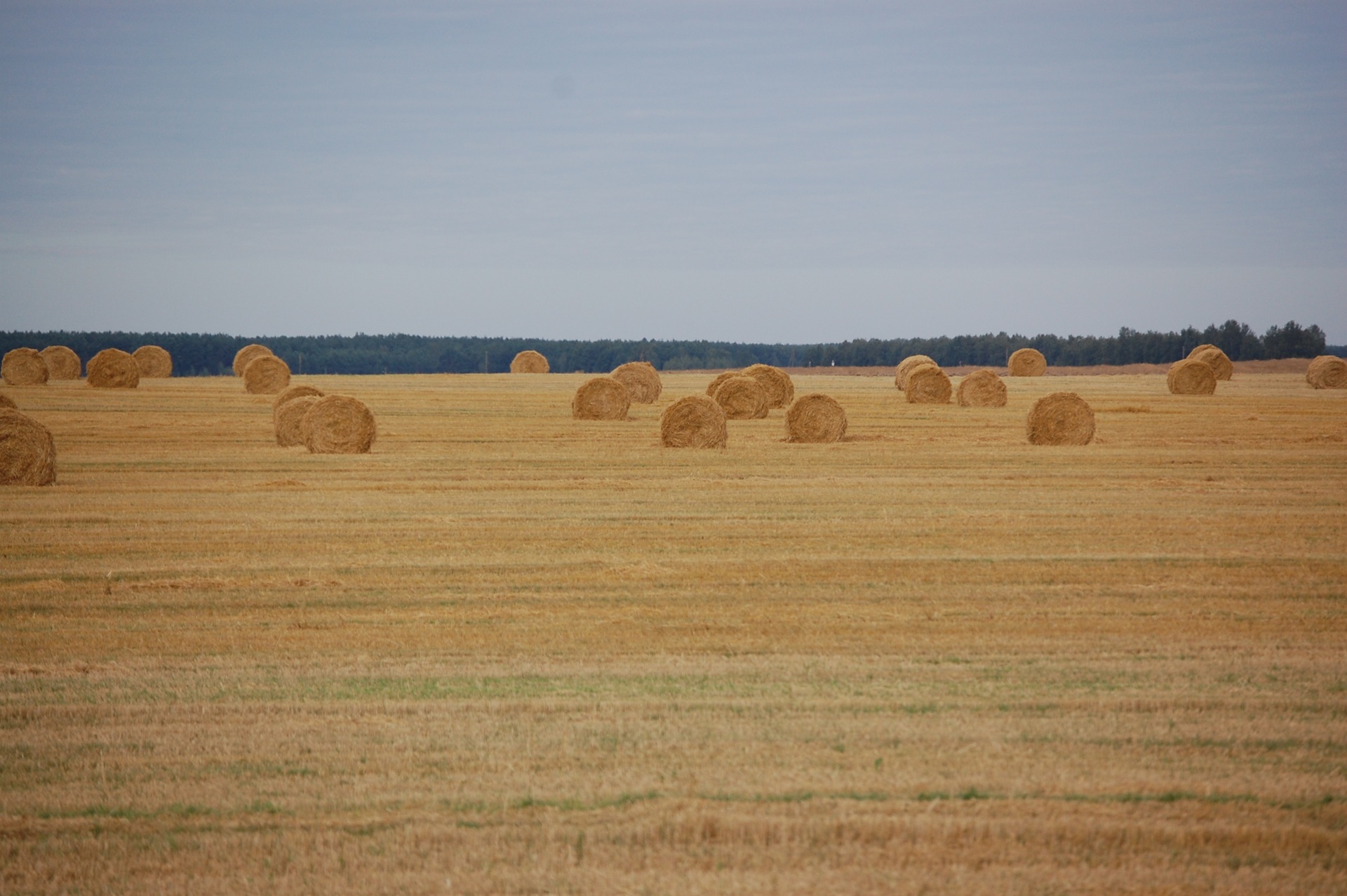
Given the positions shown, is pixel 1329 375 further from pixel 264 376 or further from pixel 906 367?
pixel 264 376

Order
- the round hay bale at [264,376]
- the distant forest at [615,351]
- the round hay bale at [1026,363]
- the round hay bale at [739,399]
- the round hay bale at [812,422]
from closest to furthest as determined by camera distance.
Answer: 1. the round hay bale at [812,422]
2. the round hay bale at [739,399]
3. the round hay bale at [264,376]
4. the round hay bale at [1026,363]
5. the distant forest at [615,351]

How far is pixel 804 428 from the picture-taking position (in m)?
26.7

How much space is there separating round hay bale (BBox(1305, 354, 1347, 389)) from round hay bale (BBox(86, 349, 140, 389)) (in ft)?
151

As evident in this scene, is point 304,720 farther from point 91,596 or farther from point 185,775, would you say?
point 91,596

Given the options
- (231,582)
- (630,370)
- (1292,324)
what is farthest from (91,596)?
(1292,324)

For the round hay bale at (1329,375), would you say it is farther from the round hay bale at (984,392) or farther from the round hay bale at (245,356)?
the round hay bale at (245,356)

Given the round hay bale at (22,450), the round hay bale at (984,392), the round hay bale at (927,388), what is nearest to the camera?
the round hay bale at (22,450)

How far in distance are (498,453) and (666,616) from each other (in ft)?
47.0

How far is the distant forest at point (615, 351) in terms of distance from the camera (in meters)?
88.5

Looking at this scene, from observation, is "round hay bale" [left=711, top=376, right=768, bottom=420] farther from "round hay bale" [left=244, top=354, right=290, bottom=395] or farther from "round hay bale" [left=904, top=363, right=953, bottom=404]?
"round hay bale" [left=244, top=354, right=290, bottom=395]

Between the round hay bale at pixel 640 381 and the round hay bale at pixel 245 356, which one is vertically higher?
the round hay bale at pixel 245 356

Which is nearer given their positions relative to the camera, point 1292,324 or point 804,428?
point 804,428

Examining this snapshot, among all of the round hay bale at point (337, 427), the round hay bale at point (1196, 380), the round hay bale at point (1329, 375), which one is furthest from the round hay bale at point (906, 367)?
the round hay bale at point (337, 427)

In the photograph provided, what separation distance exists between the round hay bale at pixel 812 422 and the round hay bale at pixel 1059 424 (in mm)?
4044
